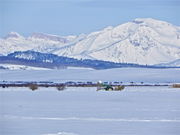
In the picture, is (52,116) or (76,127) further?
(52,116)

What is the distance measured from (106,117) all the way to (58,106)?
15.8 ft

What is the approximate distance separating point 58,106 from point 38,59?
6731 inches

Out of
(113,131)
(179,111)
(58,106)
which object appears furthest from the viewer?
(58,106)

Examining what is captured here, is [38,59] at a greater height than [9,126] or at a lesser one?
greater

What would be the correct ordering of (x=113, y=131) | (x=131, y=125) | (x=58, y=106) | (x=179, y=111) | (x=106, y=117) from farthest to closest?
1. (x=58, y=106)
2. (x=179, y=111)
3. (x=106, y=117)
4. (x=131, y=125)
5. (x=113, y=131)

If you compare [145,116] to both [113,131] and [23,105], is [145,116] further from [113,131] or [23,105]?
[23,105]

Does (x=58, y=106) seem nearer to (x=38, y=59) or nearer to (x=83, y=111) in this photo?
(x=83, y=111)

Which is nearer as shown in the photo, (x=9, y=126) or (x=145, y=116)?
Result: (x=9, y=126)

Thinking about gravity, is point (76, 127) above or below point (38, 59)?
below

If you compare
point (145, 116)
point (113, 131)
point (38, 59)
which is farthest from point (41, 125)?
point (38, 59)

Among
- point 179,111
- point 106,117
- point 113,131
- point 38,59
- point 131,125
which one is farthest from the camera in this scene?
point 38,59

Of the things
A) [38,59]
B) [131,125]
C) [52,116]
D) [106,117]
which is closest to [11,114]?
[52,116]

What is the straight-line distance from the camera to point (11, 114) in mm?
20859

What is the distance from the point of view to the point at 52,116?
2030 cm
